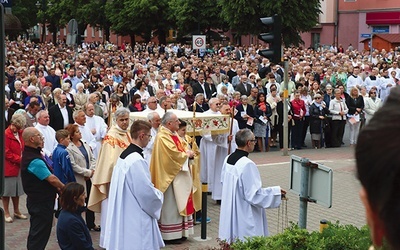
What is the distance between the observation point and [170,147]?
31.7 ft

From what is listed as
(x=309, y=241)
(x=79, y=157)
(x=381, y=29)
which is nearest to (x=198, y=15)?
(x=381, y=29)

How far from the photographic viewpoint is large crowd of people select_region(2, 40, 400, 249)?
952 cm

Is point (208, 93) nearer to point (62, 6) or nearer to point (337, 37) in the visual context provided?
point (337, 37)

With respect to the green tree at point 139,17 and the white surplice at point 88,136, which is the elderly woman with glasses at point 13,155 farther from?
the green tree at point 139,17

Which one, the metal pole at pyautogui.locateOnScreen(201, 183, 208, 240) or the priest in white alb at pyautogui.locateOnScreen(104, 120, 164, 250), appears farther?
the metal pole at pyautogui.locateOnScreen(201, 183, 208, 240)

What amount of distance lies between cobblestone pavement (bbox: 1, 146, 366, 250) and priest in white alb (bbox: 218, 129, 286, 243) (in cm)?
51

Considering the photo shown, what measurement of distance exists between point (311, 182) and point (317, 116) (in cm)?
1329

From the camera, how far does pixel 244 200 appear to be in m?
8.20

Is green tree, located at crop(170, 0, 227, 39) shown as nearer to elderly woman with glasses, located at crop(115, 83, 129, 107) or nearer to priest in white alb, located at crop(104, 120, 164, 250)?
elderly woman with glasses, located at crop(115, 83, 129, 107)

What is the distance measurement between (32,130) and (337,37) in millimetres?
53688

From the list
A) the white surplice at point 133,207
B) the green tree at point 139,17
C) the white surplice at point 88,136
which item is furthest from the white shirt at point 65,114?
the green tree at point 139,17

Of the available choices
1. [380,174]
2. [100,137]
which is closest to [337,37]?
[100,137]

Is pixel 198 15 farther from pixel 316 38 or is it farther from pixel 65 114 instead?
pixel 65 114

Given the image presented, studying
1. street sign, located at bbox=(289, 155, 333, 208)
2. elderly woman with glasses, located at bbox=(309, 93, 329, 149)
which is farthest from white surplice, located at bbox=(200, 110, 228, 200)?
elderly woman with glasses, located at bbox=(309, 93, 329, 149)
